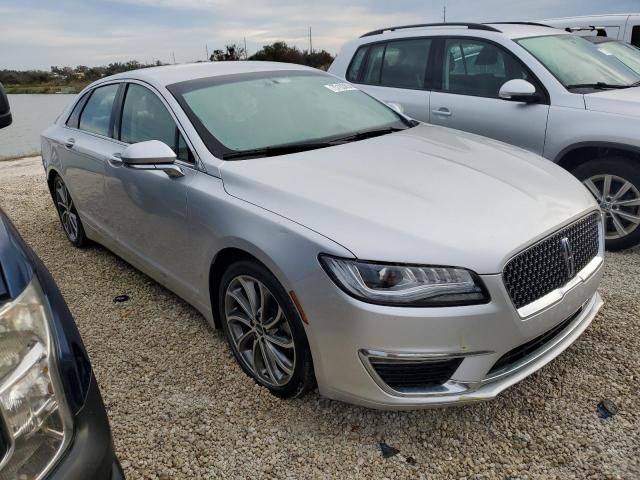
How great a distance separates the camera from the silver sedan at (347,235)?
6.33 feet

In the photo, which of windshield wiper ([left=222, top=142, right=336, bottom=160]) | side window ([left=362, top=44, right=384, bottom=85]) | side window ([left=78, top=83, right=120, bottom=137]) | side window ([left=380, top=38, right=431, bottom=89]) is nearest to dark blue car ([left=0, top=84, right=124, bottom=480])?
windshield wiper ([left=222, top=142, right=336, bottom=160])

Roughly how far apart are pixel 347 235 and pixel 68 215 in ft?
11.7

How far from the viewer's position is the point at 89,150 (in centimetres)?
377

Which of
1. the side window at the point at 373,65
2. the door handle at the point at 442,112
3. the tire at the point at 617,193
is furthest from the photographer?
the side window at the point at 373,65

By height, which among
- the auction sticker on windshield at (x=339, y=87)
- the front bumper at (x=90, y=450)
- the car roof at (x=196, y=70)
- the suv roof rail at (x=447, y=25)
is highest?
the suv roof rail at (x=447, y=25)

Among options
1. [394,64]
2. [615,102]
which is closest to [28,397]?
[615,102]

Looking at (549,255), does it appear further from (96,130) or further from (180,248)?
(96,130)

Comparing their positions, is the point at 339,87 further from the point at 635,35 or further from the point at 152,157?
the point at 635,35

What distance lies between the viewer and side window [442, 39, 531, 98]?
4.46 metres

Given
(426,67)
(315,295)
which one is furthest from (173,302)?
(426,67)

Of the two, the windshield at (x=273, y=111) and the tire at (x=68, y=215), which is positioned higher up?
the windshield at (x=273, y=111)

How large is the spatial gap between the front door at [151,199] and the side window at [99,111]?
252mm

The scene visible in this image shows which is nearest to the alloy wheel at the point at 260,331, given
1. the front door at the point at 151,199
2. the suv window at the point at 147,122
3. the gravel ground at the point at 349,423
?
the gravel ground at the point at 349,423

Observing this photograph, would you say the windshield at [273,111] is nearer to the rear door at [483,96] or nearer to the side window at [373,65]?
the rear door at [483,96]
